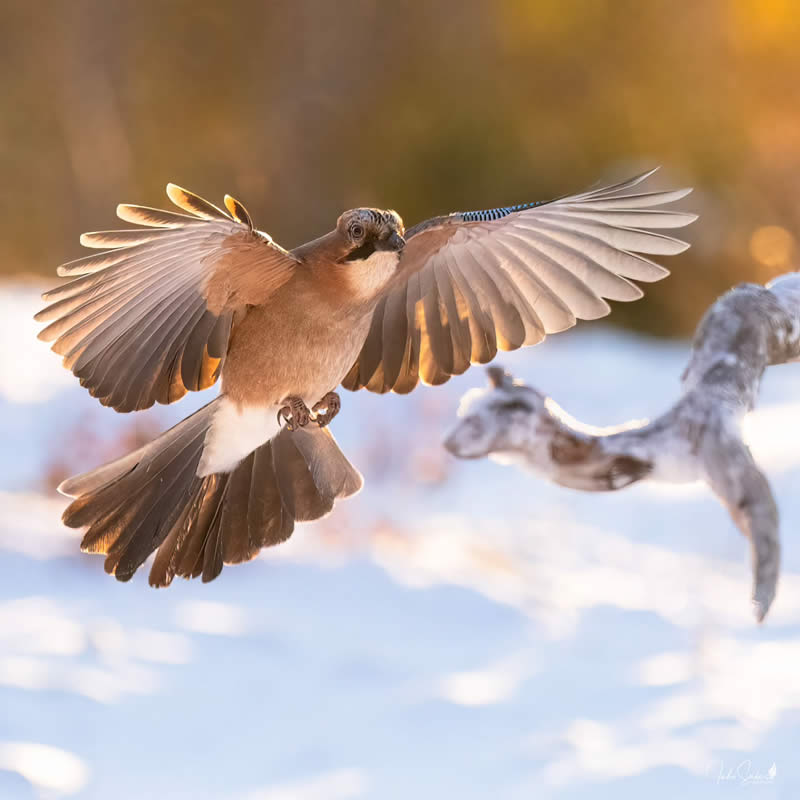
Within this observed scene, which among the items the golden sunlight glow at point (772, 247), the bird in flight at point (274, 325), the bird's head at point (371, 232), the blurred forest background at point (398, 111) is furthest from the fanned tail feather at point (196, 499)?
the blurred forest background at point (398, 111)

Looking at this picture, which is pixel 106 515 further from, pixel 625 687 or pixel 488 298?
pixel 625 687

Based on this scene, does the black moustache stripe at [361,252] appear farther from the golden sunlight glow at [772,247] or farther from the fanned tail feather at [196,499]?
the golden sunlight glow at [772,247]

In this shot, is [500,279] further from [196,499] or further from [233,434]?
[196,499]

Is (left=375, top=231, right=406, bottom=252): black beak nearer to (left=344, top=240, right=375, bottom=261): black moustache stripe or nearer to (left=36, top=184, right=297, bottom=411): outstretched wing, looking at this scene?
(left=344, top=240, right=375, bottom=261): black moustache stripe

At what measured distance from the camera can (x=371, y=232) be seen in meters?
2.61

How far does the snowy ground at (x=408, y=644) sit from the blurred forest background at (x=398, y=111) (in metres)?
4.32

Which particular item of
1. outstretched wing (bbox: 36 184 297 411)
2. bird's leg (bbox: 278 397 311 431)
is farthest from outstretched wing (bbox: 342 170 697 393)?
outstretched wing (bbox: 36 184 297 411)

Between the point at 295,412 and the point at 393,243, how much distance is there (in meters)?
0.56

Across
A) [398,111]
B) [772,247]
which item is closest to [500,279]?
[772,247]

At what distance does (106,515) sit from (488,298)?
1.12 metres

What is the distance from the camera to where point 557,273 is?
3.04 metres

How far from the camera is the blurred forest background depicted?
10773 millimetres

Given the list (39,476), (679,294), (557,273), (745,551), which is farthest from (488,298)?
(679,294)

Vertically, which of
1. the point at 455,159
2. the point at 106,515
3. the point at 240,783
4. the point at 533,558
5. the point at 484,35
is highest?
the point at 484,35
